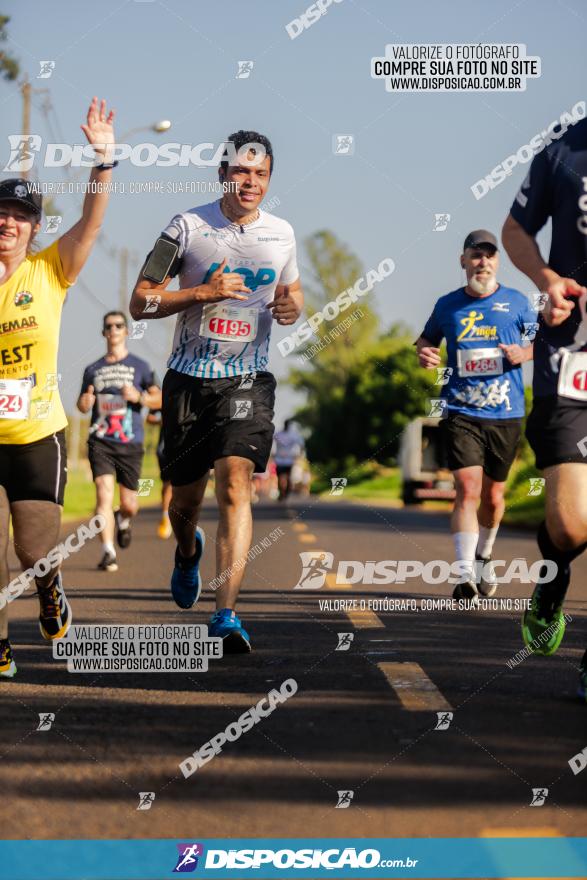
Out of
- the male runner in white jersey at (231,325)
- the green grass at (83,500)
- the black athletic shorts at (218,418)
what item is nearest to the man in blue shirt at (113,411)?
the green grass at (83,500)

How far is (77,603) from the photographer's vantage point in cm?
912

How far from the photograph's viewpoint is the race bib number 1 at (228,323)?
7.06 meters

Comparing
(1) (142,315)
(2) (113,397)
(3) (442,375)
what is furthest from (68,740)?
(2) (113,397)

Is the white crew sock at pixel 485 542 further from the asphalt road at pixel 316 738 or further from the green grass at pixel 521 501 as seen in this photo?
the green grass at pixel 521 501

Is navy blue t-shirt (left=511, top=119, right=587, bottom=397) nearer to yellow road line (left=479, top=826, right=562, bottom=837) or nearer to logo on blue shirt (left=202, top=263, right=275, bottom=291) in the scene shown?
logo on blue shirt (left=202, top=263, right=275, bottom=291)

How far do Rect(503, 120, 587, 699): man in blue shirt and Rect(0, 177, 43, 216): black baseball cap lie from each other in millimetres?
1894

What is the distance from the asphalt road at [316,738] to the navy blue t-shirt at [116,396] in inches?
151

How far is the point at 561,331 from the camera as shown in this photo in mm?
5418

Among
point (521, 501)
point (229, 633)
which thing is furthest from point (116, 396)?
point (521, 501)

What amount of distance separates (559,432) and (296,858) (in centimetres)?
227

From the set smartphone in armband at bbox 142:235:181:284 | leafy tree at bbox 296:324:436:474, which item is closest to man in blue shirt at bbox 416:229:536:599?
smartphone in armband at bbox 142:235:181:284

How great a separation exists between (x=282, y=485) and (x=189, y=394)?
20625 millimetres

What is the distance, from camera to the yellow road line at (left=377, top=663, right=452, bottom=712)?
536 cm

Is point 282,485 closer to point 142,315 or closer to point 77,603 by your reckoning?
point 77,603
